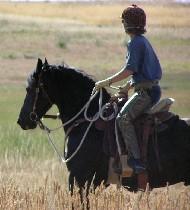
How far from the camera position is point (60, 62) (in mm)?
14266

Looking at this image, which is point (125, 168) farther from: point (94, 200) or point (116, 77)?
point (94, 200)

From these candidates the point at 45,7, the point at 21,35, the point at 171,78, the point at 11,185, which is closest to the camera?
the point at 11,185

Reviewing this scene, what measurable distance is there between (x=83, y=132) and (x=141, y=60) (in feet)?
3.58

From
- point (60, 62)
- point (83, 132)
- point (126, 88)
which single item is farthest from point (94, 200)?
point (60, 62)

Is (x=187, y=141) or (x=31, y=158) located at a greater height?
(x=187, y=141)

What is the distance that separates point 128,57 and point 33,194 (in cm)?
239

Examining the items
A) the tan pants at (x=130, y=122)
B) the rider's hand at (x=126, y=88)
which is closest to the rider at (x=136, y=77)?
the tan pants at (x=130, y=122)

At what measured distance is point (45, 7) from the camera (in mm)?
113812

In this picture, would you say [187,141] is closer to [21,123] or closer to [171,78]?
[21,123]

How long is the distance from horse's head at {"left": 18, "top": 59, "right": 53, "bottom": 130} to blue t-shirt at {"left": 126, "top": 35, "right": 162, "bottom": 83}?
1122mm

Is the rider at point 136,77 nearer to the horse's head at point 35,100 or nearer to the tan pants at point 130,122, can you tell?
the tan pants at point 130,122

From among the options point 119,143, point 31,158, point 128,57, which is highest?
point 128,57

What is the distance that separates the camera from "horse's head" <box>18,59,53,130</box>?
1052 centimetres

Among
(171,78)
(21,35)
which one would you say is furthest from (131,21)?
(21,35)
